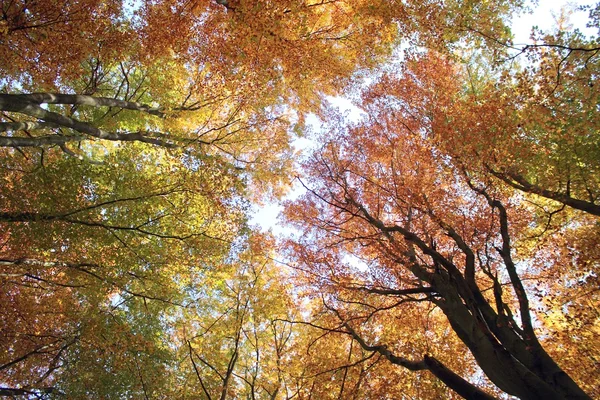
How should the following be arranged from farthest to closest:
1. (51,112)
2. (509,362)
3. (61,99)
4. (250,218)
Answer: (250,218) < (61,99) < (51,112) < (509,362)

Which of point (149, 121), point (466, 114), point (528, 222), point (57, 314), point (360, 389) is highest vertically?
point (149, 121)

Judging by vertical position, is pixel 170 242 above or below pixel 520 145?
below

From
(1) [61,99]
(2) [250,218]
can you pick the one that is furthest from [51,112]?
(2) [250,218]

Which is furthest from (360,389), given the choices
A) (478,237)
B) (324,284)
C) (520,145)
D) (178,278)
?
(520,145)

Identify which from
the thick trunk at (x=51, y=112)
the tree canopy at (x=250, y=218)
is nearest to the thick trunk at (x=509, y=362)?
the tree canopy at (x=250, y=218)

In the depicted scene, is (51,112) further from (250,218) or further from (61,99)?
(250,218)

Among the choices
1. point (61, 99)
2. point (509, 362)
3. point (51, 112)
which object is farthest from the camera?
point (61, 99)

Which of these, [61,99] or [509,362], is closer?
[509,362]

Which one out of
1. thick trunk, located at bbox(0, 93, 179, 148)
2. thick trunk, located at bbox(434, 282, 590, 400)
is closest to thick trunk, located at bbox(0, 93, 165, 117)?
thick trunk, located at bbox(0, 93, 179, 148)

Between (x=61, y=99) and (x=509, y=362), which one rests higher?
(x=61, y=99)

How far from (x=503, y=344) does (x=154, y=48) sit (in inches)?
359

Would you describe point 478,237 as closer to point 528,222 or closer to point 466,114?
point 528,222

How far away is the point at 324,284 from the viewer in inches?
309

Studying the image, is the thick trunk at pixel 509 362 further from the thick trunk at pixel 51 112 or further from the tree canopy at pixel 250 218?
the thick trunk at pixel 51 112
